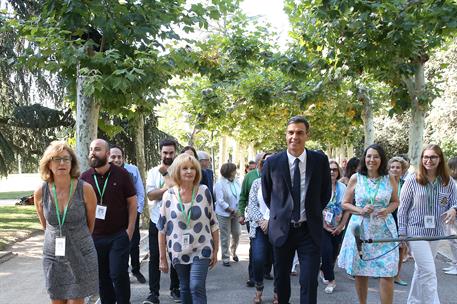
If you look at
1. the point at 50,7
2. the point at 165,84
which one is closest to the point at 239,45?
the point at 165,84

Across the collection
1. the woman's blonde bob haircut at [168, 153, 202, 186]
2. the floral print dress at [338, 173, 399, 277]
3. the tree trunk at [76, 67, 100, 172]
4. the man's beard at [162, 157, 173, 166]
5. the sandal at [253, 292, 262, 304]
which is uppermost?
the tree trunk at [76, 67, 100, 172]

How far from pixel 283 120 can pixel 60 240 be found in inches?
869

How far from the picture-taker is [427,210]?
18.1 ft

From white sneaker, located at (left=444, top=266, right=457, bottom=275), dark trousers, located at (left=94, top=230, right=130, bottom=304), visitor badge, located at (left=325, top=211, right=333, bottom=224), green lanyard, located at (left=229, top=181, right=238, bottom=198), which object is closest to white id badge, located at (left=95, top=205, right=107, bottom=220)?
dark trousers, located at (left=94, top=230, right=130, bottom=304)

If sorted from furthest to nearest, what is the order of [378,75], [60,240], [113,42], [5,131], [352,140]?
[352,140]
[5,131]
[378,75]
[113,42]
[60,240]

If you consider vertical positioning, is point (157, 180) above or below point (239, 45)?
below

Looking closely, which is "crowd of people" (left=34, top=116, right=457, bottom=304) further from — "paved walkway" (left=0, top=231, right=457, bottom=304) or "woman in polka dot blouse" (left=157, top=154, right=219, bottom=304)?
"paved walkway" (left=0, top=231, right=457, bottom=304)

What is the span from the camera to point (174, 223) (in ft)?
16.1

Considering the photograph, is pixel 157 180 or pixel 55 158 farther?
pixel 157 180

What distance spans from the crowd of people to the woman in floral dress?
0.03ft

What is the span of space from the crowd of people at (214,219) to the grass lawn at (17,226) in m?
8.19

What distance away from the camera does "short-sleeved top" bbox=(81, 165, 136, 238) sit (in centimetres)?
535

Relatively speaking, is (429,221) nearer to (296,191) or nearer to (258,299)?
(296,191)

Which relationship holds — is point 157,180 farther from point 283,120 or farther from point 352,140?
point 352,140
